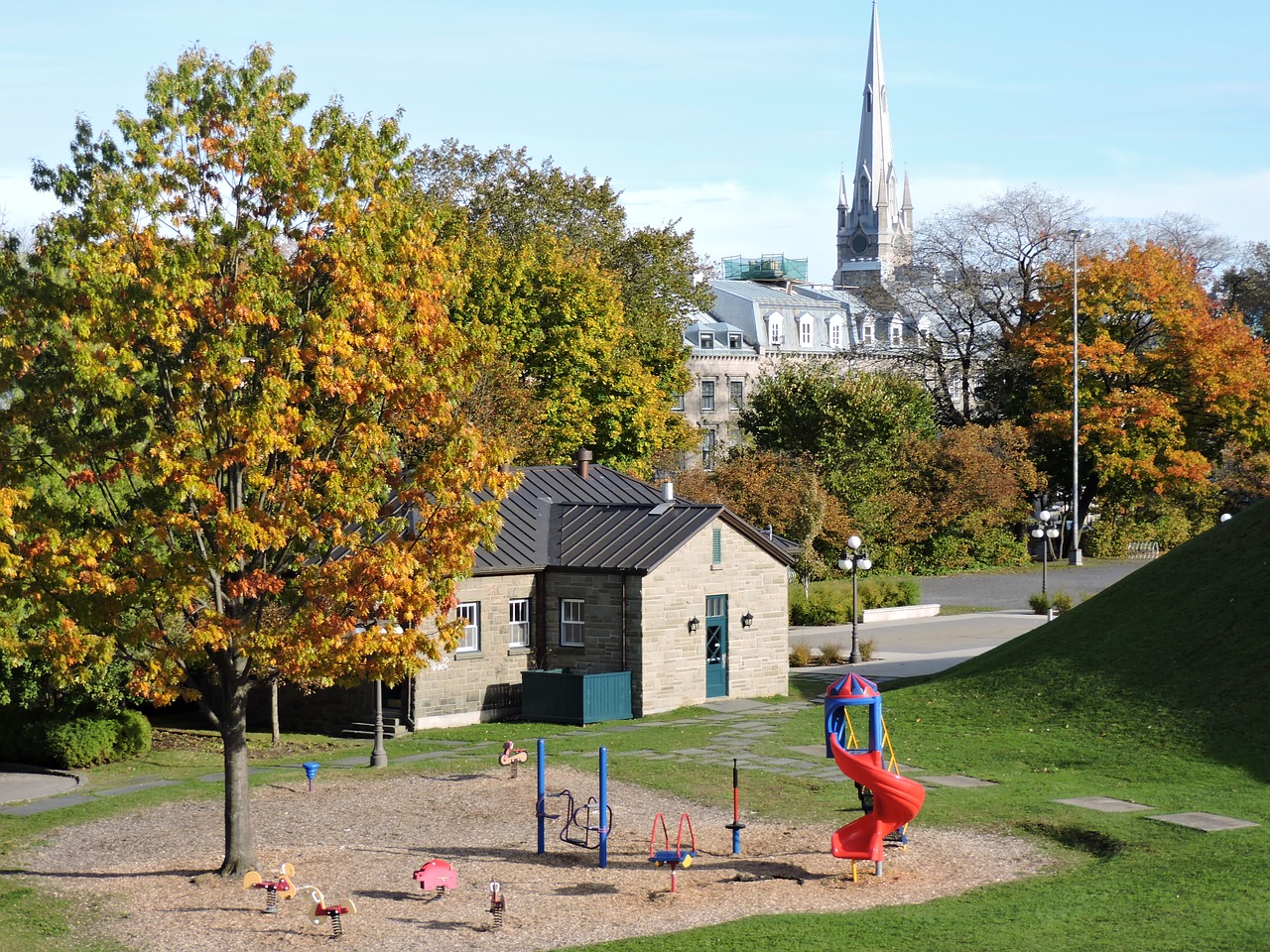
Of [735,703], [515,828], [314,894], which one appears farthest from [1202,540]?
[314,894]

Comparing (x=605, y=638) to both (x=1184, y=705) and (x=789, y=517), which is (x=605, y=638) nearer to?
(x=1184, y=705)

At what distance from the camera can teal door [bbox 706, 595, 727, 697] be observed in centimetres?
3559

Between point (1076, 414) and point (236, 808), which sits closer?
point (236, 808)

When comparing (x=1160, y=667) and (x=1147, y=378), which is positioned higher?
(x=1147, y=378)

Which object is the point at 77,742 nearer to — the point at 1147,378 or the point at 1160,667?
the point at 1160,667

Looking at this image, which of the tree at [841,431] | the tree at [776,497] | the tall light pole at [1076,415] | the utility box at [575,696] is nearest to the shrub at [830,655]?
the tree at [776,497]

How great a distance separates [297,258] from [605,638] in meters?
17.5

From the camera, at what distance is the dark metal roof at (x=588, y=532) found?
113ft

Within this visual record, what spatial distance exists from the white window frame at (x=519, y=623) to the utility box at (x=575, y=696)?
127 centimetres

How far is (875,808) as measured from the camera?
1883 centimetres

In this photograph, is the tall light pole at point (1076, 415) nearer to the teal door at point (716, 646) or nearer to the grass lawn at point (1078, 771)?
the grass lawn at point (1078, 771)

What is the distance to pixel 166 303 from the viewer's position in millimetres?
17578

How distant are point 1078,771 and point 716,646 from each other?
37.0ft

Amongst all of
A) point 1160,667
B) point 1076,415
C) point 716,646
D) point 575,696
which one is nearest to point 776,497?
point 1076,415
